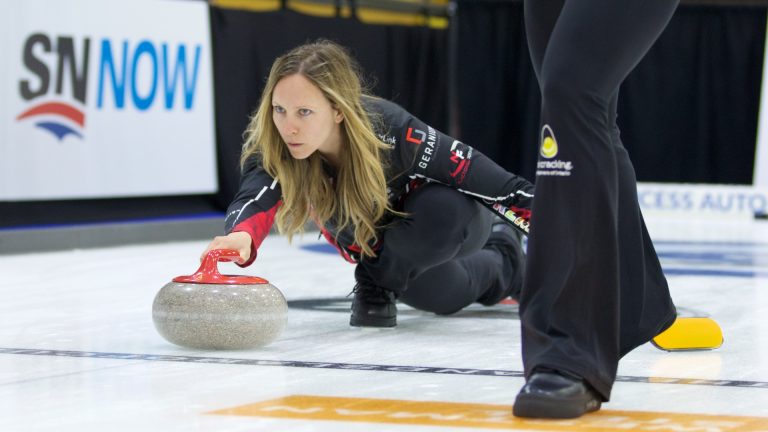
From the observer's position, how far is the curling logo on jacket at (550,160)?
163cm

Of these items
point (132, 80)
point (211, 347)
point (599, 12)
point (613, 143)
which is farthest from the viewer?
point (132, 80)

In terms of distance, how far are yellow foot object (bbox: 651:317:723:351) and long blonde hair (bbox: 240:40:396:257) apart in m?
0.67

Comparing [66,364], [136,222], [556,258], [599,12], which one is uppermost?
[599,12]

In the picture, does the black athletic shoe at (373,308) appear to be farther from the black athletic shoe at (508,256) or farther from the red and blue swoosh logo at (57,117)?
the red and blue swoosh logo at (57,117)

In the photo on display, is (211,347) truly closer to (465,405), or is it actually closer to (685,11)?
(465,405)

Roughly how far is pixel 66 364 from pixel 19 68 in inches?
127

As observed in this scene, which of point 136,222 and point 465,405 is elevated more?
point 465,405

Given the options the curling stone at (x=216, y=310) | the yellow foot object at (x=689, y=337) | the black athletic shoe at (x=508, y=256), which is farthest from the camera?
the black athletic shoe at (x=508, y=256)

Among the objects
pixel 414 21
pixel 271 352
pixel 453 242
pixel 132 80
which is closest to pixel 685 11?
pixel 414 21

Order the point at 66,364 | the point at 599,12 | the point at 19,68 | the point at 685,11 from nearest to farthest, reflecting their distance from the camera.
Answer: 1. the point at 599,12
2. the point at 66,364
3. the point at 19,68
4. the point at 685,11

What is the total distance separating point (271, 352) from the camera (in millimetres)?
2283

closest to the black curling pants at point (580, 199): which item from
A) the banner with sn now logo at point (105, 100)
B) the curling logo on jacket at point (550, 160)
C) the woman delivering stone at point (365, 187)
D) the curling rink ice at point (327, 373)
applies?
the curling logo on jacket at point (550, 160)

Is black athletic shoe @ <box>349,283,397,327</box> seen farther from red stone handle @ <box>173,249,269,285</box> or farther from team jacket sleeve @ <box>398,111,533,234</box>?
red stone handle @ <box>173,249,269,285</box>

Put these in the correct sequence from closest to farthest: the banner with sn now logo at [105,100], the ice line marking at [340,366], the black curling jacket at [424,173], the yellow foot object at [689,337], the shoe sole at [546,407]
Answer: the shoe sole at [546,407], the ice line marking at [340,366], the yellow foot object at [689,337], the black curling jacket at [424,173], the banner with sn now logo at [105,100]
